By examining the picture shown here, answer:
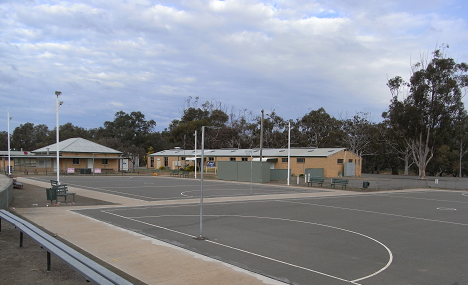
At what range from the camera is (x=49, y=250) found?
24.6 ft

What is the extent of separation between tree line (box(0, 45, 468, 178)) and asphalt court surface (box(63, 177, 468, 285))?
15089mm

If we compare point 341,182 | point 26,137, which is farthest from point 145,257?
point 26,137

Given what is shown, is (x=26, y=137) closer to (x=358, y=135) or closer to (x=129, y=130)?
(x=129, y=130)

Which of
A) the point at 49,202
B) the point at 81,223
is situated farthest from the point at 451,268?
the point at 49,202

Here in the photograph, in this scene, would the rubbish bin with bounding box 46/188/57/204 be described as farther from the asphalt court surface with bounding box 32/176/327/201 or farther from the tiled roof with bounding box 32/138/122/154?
the tiled roof with bounding box 32/138/122/154

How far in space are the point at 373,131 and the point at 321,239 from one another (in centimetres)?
7746

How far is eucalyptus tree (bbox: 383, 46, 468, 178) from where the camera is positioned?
62.3 metres

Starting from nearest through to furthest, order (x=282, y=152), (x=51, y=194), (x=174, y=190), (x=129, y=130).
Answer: (x=51, y=194)
(x=174, y=190)
(x=282, y=152)
(x=129, y=130)

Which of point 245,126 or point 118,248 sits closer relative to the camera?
point 118,248

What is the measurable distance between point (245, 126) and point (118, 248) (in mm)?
88917

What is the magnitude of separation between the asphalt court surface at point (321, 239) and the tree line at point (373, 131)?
594 inches

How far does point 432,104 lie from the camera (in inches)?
2474

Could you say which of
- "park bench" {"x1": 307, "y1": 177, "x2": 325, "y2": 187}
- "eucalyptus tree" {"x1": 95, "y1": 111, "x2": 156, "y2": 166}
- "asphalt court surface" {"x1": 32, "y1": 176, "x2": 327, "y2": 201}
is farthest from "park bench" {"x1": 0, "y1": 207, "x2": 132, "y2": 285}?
"eucalyptus tree" {"x1": 95, "y1": 111, "x2": 156, "y2": 166}

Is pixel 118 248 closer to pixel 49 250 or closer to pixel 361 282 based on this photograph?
pixel 49 250
